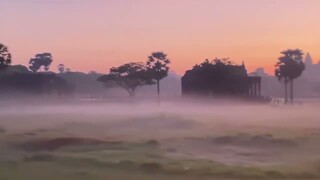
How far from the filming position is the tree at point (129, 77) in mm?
79506

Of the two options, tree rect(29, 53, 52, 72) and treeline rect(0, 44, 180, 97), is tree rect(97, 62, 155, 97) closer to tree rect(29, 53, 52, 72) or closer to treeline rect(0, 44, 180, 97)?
treeline rect(0, 44, 180, 97)

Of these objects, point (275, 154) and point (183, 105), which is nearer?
point (275, 154)

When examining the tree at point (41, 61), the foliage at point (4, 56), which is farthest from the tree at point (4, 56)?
the tree at point (41, 61)

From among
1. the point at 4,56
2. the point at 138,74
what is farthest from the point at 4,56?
the point at 138,74

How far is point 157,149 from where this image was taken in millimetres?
25688

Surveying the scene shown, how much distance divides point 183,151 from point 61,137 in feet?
25.9

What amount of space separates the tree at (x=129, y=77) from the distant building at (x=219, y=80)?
12.6 meters

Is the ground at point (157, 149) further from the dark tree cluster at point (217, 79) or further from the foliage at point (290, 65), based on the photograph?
the foliage at point (290, 65)

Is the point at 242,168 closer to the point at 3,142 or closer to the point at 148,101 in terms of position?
the point at 3,142

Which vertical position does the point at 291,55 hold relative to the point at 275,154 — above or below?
above

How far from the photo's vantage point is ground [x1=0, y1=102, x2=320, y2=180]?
19266mm

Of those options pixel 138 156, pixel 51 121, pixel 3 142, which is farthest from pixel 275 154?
pixel 51 121

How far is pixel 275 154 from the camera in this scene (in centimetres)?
2492

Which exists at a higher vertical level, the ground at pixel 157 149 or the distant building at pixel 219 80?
the distant building at pixel 219 80
